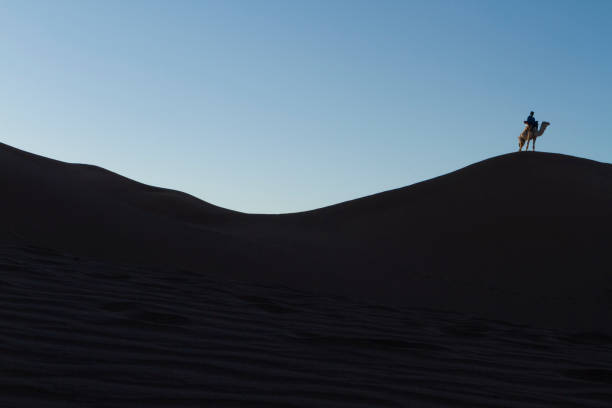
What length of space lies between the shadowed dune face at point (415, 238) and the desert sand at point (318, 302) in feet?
0.16

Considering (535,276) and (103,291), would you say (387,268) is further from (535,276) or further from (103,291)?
(103,291)

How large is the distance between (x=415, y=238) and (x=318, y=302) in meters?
6.62

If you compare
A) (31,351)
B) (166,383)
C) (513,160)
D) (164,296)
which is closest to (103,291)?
(164,296)

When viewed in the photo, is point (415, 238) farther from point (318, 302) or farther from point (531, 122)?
point (318, 302)

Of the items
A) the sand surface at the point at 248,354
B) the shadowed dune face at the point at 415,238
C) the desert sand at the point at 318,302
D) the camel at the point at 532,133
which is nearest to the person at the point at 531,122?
the camel at the point at 532,133

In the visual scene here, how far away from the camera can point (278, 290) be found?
18.4 ft

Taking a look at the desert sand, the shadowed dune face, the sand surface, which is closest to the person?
the shadowed dune face

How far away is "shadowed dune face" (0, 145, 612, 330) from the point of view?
7.12 m

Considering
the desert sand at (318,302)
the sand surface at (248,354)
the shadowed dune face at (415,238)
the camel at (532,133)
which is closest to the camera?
the sand surface at (248,354)

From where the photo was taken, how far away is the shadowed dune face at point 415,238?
7125 mm

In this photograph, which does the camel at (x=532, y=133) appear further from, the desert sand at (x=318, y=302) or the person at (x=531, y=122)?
the desert sand at (x=318, y=302)

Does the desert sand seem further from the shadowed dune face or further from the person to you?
the person

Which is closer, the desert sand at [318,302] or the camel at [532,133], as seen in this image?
the desert sand at [318,302]

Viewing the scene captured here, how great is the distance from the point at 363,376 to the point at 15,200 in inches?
294
